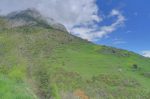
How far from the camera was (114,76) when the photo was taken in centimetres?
15600

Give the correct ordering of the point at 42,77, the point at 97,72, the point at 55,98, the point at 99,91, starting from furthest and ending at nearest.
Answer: the point at 97,72 < the point at 99,91 < the point at 42,77 < the point at 55,98

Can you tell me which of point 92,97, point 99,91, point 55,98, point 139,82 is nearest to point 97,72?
point 139,82

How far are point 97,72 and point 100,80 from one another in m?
13.1

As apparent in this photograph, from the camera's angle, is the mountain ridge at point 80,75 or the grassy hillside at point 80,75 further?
the mountain ridge at point 80,75

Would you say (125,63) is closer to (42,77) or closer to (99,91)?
(99,91)

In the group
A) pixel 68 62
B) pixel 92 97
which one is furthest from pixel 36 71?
pixel 68 62

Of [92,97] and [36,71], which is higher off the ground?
[36,71]

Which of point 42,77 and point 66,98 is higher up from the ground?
point 42,77

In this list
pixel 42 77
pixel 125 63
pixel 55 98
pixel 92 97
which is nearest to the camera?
pixel 55 98

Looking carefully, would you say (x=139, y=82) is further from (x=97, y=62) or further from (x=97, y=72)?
(x=97, y=62)

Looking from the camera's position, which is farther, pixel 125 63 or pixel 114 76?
pixel 125 63

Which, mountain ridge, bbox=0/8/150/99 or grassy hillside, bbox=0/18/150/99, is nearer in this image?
grassy hillside, bbox=0/18/150/99

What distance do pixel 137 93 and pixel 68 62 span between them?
54.6m

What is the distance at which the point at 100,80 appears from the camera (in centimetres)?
14300
